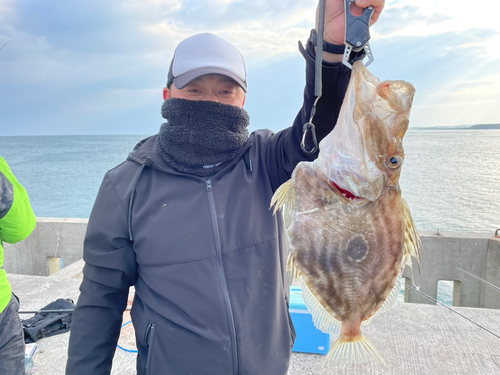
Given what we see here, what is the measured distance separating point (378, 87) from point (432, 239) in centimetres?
528

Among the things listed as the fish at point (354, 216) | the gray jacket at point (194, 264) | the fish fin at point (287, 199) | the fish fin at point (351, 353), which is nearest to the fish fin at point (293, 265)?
the fish at point (354, 216)

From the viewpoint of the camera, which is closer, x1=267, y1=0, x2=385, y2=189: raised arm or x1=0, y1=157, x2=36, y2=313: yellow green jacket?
x1=267, y1=0, x2=385, y2=189: raised arm

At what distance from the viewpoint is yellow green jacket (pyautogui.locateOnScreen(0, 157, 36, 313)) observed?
2.06 meters

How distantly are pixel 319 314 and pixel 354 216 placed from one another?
45 cm

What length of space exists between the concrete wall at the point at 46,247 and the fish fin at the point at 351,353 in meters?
6.18

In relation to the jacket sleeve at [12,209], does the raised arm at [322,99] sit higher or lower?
higher

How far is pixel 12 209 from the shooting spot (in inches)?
83.6

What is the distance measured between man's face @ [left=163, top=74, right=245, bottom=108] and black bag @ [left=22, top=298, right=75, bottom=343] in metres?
2.94

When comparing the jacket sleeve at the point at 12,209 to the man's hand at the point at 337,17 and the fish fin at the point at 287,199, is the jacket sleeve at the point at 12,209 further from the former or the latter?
the man's hand at the point at 337,17

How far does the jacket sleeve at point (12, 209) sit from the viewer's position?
2.06 metres

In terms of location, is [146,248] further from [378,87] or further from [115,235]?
[378,87]

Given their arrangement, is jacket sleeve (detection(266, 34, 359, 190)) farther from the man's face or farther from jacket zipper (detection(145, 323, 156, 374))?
jacket zipper (detection(145, 323, 156, 374))

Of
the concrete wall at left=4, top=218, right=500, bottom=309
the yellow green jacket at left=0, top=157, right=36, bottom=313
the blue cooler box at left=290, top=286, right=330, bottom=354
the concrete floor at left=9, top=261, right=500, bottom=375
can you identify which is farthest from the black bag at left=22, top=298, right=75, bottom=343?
the concrete wall at left=4, top=218, right=500, bottom=309

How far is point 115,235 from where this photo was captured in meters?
1.42
